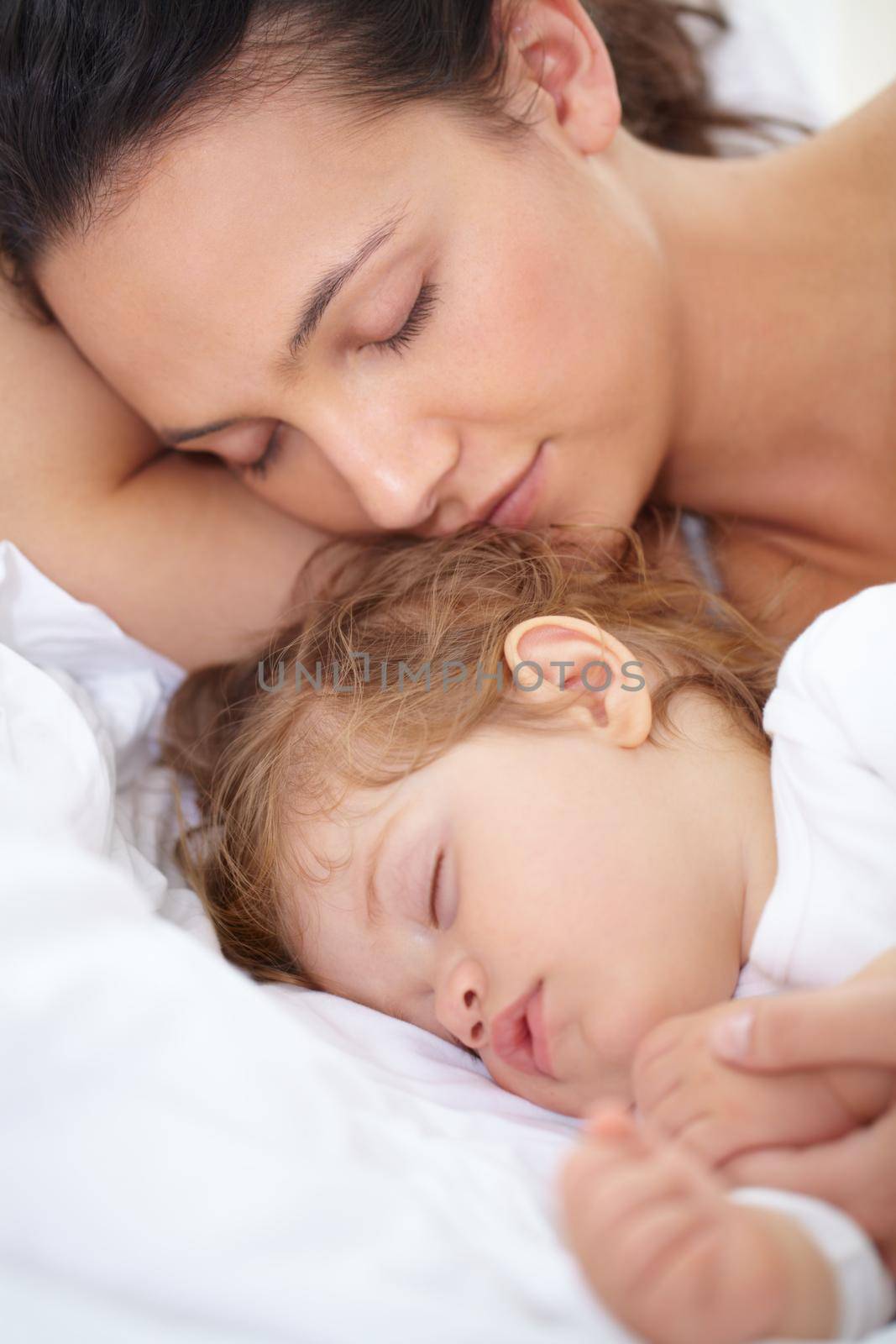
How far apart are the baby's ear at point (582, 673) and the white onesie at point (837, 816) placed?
0.16 m

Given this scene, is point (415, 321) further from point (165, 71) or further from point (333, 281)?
point (165, 71)

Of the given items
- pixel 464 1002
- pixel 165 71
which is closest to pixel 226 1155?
pixel 464 1002

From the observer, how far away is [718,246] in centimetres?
152

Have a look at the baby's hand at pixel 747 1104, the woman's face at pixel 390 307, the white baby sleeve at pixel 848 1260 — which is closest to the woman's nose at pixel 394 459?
the woman's face at pixel 390 307

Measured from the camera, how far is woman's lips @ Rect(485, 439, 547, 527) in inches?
52.0

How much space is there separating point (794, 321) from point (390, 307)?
69 centimetres

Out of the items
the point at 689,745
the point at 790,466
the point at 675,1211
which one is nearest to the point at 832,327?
the point at 790,466

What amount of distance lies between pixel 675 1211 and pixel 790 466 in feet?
4.11

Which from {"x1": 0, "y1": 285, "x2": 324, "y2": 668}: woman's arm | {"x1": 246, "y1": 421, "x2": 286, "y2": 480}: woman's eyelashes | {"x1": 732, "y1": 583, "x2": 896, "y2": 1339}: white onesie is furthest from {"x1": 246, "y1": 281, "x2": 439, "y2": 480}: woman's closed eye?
{"x1": 732, "y1": 583, "x2": 896, "y2": 1339}: white onesie

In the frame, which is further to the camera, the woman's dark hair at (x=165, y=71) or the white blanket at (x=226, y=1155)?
the woman's dark hair at (x=165, y=71)

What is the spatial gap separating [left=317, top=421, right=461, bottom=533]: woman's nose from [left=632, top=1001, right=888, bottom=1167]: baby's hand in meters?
0.67

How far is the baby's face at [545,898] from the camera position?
3.19ft

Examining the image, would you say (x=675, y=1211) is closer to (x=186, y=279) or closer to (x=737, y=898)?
(x=737, y=898)

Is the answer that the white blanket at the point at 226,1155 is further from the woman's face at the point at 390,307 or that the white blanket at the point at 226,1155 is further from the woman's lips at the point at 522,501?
the woman's lips at the point at 522,501
